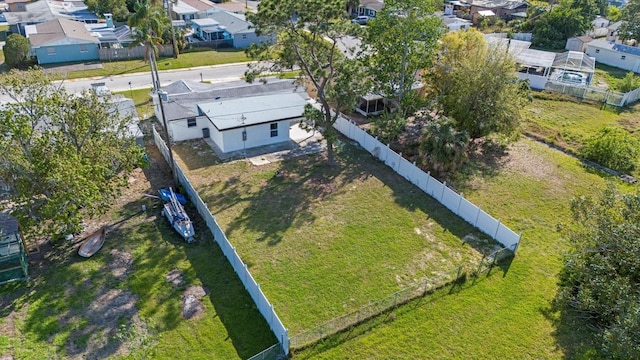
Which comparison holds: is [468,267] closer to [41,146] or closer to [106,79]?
[41,146]

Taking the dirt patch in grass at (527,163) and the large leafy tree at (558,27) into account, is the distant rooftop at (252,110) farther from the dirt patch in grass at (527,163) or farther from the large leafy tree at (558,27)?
the large leafy tree at (558,27)

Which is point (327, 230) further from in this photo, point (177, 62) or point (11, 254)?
point (177, 62)

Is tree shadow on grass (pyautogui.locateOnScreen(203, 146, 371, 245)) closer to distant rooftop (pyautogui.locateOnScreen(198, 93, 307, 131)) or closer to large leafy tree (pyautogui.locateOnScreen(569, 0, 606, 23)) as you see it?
distant rooftop (pyautogui.locateOnScreen(198, 93, 307, 131))

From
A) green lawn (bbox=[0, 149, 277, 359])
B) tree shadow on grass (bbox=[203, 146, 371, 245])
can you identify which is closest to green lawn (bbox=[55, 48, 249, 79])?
tree shadow on grass (bbox=[203, 146, 371, 245])

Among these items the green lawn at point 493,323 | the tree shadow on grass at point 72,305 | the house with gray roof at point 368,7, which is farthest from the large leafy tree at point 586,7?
the tree shadow on grass at point 72,305

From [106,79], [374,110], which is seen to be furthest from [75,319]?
[106,79]
